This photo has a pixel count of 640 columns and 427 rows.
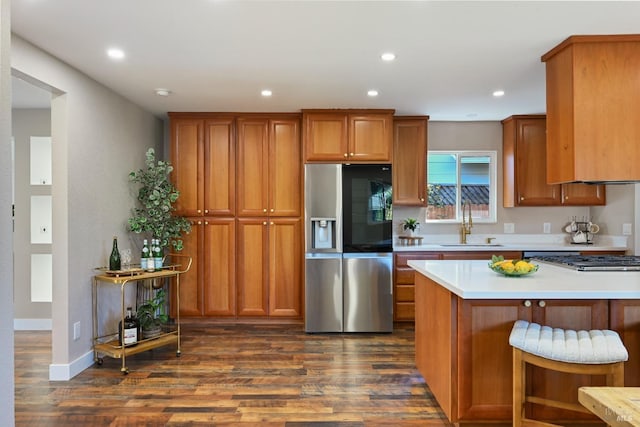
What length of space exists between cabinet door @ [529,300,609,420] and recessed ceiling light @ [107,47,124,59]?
299 centimetres

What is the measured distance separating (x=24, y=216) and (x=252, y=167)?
2460 millimetres

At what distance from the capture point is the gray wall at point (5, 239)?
49.8 inches

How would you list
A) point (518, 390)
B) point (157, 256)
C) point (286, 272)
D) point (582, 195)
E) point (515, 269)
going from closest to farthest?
1. point (518, 390)
2. point (515, 269)
3. point (157, 256)
4. point (286, 272)
5. point (582, 195)

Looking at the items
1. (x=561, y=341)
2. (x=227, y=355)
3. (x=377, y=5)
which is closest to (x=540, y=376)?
(x=561, y=341)

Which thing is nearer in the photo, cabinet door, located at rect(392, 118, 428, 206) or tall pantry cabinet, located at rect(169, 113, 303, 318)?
tall pantry cabinet, located at rect(169, 113, 303, 318)

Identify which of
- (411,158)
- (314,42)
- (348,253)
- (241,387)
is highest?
(314,42)

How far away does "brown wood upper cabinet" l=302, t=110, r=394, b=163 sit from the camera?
14.5 ft

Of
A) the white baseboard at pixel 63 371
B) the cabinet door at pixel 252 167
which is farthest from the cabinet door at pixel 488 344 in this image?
the cabinet door at pixel 252 167

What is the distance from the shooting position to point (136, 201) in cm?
426

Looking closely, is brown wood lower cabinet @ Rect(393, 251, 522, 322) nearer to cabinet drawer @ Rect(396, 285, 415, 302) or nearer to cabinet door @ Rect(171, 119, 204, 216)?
cabinet drawer @ Rect(396, 285, 415, 302)

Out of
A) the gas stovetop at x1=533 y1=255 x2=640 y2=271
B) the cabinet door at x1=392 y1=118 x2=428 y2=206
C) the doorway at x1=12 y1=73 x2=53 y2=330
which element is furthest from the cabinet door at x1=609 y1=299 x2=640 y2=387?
the doorway at x1=12 y1=73 x2=53 y2=330

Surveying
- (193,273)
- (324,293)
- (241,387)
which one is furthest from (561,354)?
(193,273)

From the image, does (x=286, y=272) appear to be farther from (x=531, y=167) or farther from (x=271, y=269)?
(x=531, y=167)

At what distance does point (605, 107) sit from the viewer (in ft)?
8.62
